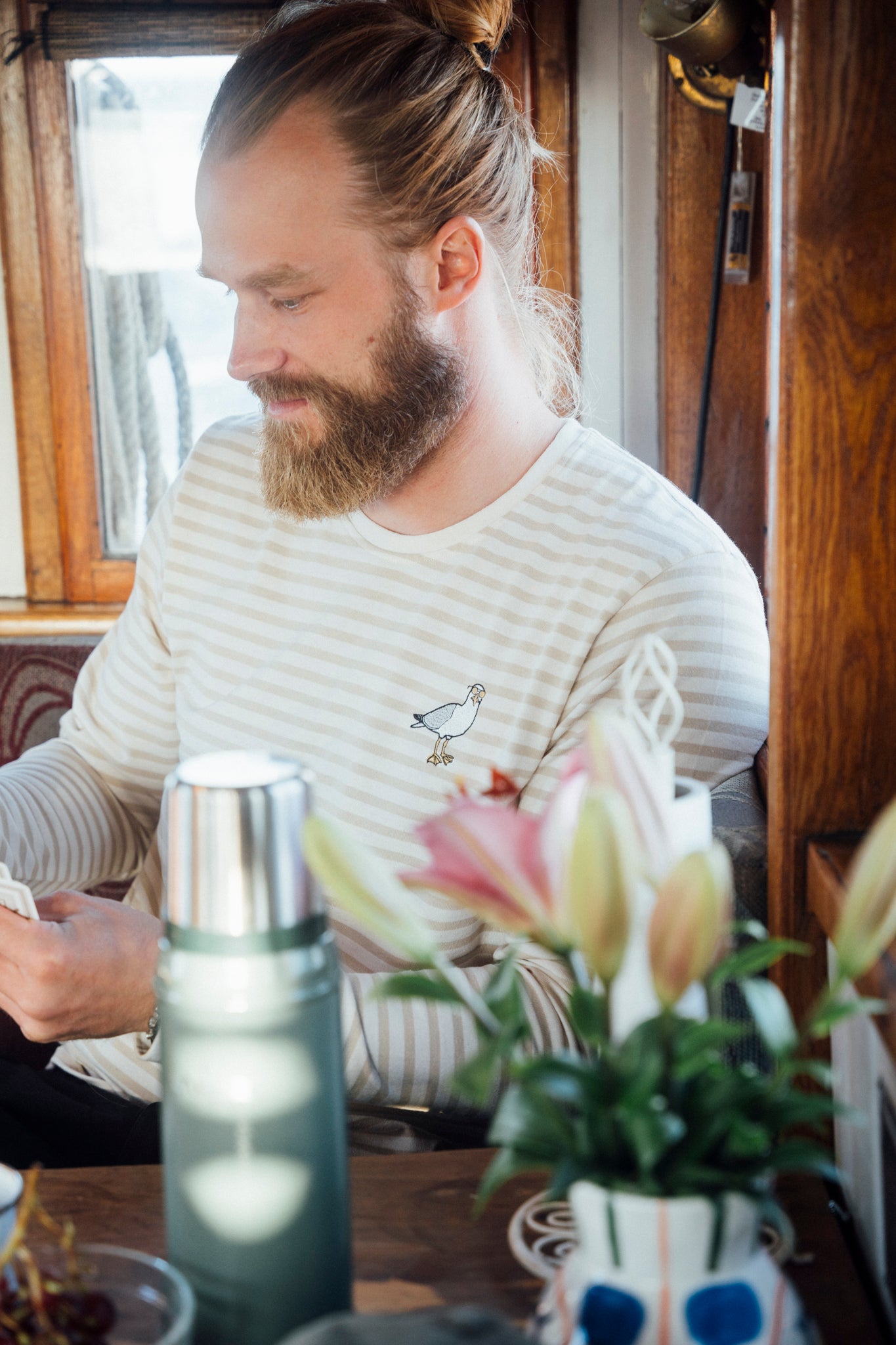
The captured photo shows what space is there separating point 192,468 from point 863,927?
116cm

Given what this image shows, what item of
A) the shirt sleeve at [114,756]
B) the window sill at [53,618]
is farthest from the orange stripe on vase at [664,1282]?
the window sill at [53,618]

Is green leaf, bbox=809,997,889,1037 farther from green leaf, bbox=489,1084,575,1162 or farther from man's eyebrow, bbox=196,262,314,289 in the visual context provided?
man's eyebrow, bbox=196,262,314,289

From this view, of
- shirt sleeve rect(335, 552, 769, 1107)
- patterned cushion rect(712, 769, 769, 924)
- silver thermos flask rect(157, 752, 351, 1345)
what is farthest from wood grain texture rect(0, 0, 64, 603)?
silver thermos flask rect(157, 752, 351, 1345)

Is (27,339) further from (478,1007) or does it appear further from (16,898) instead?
(478,1007)

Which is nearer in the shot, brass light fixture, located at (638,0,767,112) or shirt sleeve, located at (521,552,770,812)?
shirt sleeve, located at (521,552,770,812)

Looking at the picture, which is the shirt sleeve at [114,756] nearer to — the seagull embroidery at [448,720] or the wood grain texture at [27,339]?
the seagull embroidery at [448,720]

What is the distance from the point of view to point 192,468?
4.80 ft

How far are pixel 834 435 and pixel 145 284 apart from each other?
2.12m

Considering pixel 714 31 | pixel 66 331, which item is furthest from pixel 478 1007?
pixel 66 331

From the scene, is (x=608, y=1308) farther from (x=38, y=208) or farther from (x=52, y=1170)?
(x=38, y=208)

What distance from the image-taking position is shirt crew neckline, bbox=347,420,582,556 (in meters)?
1.28

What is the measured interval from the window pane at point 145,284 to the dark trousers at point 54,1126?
1.75m

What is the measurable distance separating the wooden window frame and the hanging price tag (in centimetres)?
45

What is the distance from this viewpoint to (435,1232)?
0.65 m
